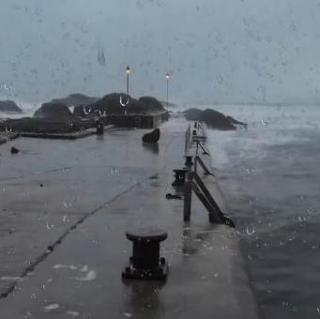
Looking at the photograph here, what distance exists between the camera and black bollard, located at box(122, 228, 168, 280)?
23.9ft

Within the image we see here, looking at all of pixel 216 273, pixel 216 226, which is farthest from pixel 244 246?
pixel 216 273

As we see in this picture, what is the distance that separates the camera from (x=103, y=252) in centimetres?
873

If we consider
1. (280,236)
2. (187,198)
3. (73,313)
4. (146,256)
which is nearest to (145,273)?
(146,256)

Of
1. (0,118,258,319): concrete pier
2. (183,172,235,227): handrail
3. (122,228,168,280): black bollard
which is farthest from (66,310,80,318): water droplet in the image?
(183,172,235,227): handrail

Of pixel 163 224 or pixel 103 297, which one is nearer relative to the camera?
pixel 103 297

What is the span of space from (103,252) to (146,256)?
4.81ft

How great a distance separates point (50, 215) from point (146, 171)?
25.7 feet

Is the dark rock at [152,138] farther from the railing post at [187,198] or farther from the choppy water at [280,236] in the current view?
the railing post at [187,198]

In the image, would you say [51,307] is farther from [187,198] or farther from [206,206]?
[206,206]

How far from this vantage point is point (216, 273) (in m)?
7.91

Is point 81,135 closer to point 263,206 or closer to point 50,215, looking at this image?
point 263,206

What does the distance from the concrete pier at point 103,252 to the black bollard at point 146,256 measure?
138 millimetres

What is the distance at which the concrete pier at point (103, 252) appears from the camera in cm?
651

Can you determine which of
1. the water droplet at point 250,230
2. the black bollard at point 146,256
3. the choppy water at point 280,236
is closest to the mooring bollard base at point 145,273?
the black bollard at point 146,256
